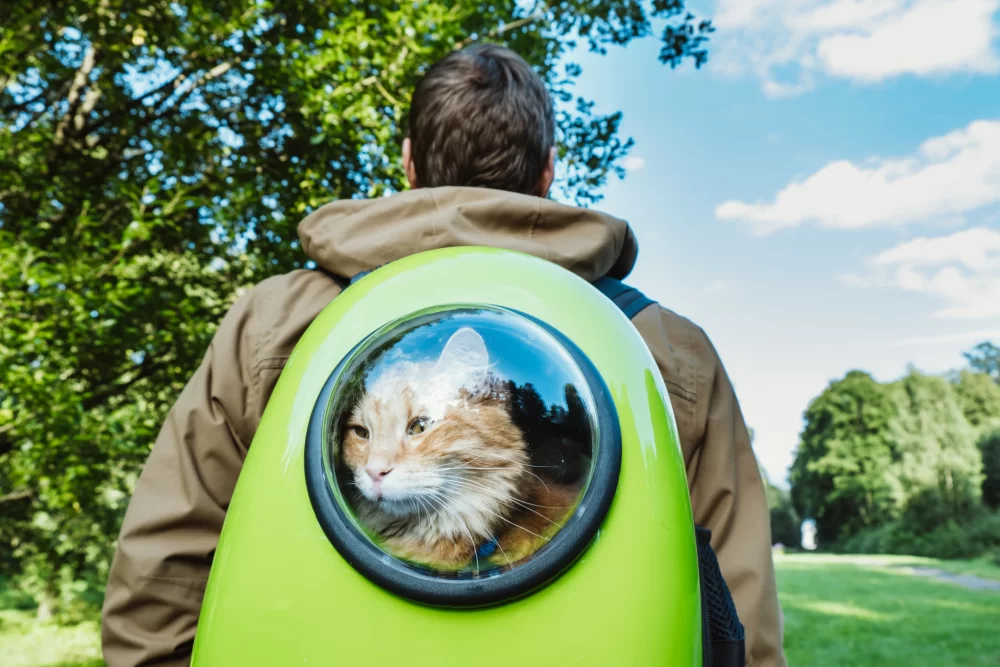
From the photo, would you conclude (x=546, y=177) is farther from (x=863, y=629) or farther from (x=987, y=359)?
(x=987, y=359)

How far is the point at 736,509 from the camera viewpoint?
54.0 inches

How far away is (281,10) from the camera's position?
6.03 metres

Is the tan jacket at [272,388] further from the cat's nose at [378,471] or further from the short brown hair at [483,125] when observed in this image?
the cat's nose at [378,471]

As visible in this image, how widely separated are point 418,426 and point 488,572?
0.68 ft

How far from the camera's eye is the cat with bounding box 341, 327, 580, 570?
939mm

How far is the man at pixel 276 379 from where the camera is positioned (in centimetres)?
125

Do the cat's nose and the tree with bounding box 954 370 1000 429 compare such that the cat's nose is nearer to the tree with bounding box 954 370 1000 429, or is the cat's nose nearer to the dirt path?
the dirt path

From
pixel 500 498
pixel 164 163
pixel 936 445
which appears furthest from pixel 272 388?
pixel 936 445

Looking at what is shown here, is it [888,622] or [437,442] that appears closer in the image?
[437,442]

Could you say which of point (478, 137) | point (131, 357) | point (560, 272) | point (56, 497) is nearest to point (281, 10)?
point (131, 357)

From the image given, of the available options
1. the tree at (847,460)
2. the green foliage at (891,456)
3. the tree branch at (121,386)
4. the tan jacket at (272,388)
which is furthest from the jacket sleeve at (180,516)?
the tree at (847,460)

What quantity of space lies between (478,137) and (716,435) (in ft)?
2.49

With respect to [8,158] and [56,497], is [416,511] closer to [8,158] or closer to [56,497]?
[56,497]

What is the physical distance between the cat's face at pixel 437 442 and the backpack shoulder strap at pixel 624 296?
469mm
